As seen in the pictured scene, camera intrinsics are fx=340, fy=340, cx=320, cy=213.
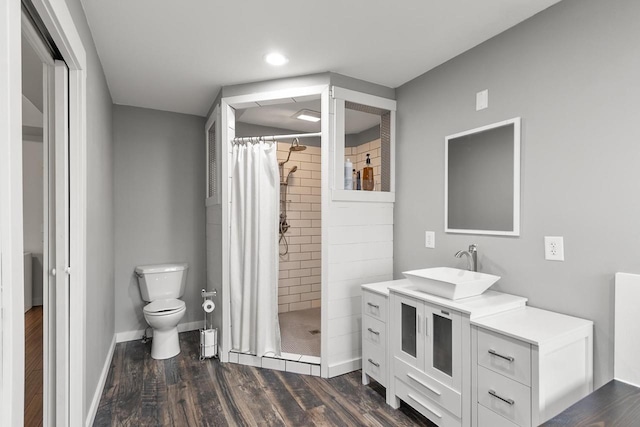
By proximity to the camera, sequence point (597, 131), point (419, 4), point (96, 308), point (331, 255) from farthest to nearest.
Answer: point (331, 255), point (96, 308), point (419, 4), point (597, 131)

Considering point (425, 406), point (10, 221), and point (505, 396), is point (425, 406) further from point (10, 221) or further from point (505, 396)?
point (10, 221)

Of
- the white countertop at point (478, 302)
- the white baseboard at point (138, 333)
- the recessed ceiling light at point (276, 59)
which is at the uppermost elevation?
the recessed ceiling light at point (276, 59)

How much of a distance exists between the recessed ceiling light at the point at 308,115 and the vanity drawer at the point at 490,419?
2.82 metres

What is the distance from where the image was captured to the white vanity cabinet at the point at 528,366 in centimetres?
144

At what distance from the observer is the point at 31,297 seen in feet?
5.42

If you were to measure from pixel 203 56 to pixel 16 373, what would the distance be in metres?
2.08

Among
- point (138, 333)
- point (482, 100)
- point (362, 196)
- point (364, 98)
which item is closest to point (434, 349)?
point (362, 196)

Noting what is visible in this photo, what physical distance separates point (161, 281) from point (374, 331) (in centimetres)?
210

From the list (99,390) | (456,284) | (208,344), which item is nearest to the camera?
(456,284)

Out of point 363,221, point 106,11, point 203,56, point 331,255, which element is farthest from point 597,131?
point 106,11

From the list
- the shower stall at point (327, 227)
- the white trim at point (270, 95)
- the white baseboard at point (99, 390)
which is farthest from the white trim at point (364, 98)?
the white baseboard at point (99, 390)

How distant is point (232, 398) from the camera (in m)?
2.33

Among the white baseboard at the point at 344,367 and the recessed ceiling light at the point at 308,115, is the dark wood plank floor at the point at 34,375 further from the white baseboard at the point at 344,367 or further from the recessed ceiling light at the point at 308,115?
the recessed ceiling light at the point at 308,115

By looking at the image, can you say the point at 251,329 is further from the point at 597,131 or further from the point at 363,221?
the point at 597,131
